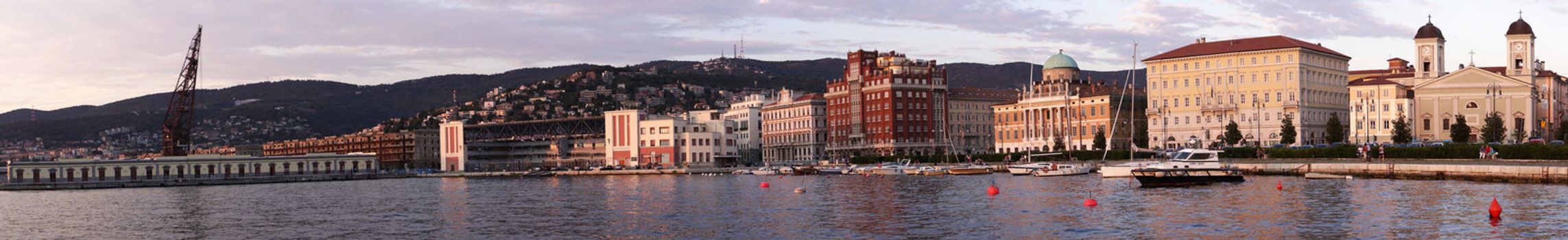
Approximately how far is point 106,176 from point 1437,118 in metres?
139

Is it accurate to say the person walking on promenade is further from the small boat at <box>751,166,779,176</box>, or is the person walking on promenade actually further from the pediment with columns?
the small boat at <box>751,166,779,176</box>

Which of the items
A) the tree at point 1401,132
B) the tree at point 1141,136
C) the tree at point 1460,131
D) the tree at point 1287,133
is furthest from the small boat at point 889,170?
the tree at point 1460,131

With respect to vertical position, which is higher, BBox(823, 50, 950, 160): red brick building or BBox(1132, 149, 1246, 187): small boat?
BBox(823, 50, 950, 160): red brick building

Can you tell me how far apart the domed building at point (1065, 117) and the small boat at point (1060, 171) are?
4130 centimetres

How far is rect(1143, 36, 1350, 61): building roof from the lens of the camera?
159 metres

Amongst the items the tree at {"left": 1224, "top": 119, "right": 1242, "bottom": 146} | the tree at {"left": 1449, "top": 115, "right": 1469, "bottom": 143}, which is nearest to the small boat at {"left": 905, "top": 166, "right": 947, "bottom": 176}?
the tree at {"left": 1224, "top": 119, "right": 1242, "bottom": 146}

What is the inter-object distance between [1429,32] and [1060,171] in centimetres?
5646

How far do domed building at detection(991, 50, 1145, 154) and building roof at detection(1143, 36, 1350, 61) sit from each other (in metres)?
7.77

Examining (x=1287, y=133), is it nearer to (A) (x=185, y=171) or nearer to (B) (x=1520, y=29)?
(B) (x=1520, y=29)

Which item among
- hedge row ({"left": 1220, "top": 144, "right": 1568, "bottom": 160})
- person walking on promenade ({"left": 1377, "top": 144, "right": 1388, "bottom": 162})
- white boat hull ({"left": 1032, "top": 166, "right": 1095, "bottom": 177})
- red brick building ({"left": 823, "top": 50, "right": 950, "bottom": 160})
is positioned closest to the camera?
hedge row ({"left": 1220, "top": 144, "right": 1568, "bottom": 160})

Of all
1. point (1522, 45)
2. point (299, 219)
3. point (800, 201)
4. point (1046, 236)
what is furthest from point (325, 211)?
point (1522, 45)

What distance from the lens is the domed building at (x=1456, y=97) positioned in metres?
148

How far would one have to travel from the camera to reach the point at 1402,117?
144750 mm

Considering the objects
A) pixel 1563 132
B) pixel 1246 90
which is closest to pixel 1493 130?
pixel 1563 132
